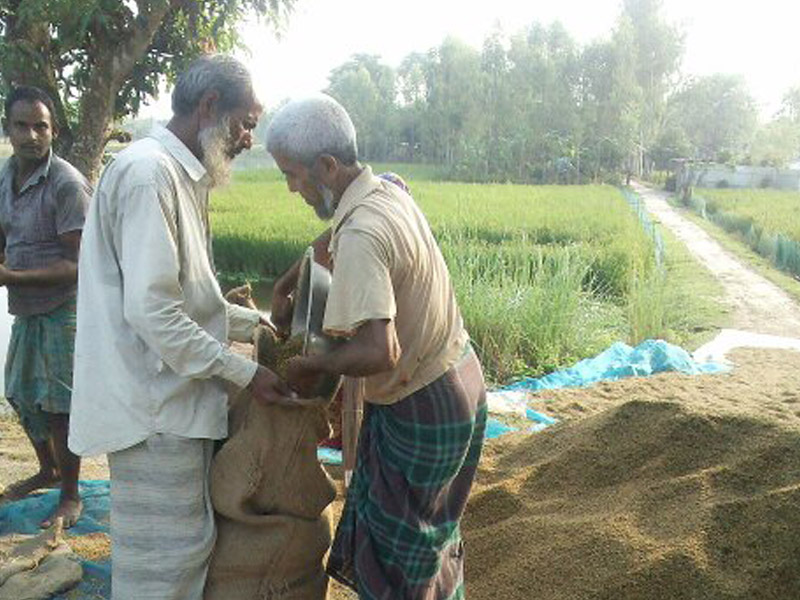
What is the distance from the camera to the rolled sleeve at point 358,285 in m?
1.49

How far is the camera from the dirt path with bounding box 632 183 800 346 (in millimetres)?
7438

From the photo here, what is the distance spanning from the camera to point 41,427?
2793mm

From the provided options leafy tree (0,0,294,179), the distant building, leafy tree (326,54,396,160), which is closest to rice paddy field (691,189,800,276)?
the distant building

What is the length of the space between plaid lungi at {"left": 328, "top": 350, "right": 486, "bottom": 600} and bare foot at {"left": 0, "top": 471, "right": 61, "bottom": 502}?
161cm

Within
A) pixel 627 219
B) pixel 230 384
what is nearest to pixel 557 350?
pixel 230 384

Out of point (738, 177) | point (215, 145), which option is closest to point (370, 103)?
point (738, 177)

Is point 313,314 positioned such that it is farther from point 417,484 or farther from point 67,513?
point 67,513

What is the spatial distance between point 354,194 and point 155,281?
0.44m

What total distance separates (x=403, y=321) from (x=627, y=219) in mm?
11099

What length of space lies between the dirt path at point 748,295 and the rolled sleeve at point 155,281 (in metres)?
5.99

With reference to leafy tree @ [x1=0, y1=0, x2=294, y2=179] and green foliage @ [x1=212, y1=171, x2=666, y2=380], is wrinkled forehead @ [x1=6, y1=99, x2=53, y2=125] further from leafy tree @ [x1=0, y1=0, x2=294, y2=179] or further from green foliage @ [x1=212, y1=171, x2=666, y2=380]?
leafy tree @ [x1=0, y1=0, x2=294, y2=179]

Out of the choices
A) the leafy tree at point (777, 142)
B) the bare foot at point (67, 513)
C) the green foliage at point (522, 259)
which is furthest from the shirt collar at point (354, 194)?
the leafy tree at point (777, 142)

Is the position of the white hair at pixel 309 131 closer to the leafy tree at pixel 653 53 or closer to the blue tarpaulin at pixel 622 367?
the blue tarpaulin at pixel 622 367

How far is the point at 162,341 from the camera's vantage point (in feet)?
5.16
